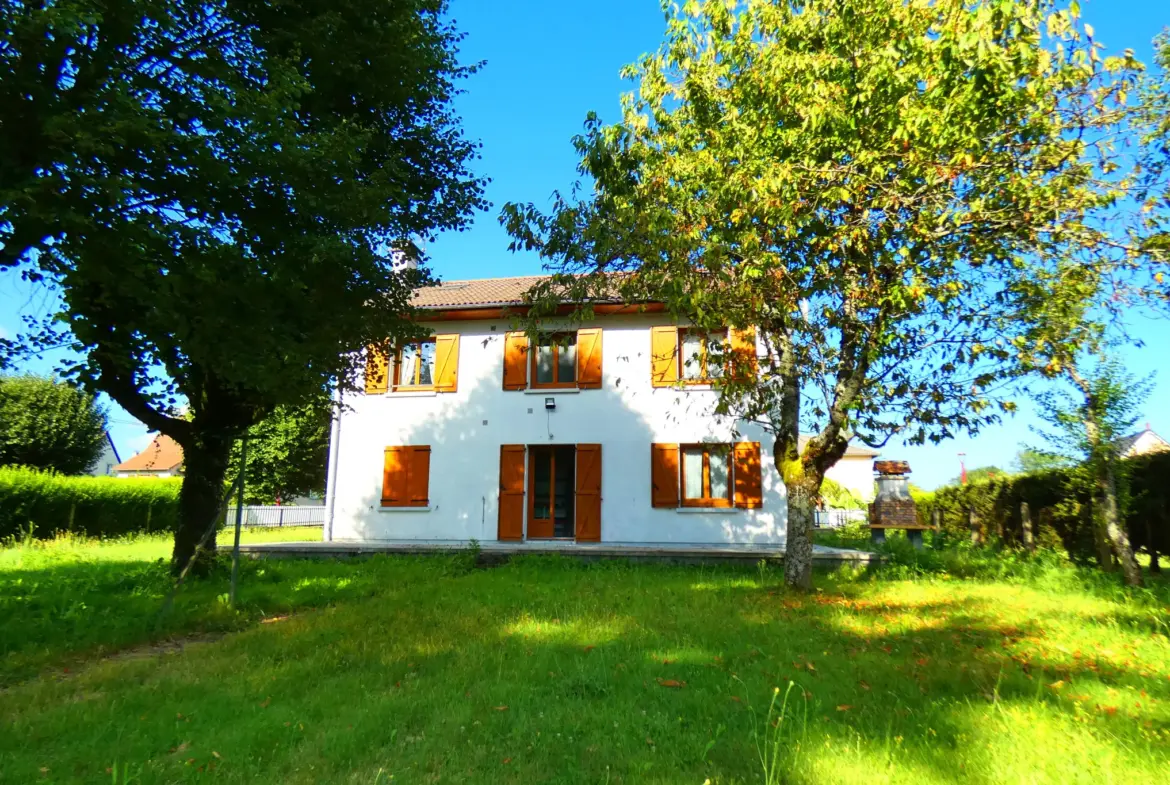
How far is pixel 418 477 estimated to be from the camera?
13.9 m

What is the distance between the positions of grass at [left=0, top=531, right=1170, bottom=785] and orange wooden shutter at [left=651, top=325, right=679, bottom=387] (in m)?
6.26

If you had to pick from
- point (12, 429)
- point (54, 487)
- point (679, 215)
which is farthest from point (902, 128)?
point (12, 429)

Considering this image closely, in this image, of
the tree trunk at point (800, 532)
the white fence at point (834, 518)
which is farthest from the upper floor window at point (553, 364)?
the white fence at point (834, 518)

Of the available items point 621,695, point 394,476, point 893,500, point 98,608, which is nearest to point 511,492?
point 394,476

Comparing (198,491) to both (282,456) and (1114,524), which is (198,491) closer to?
(1114,524)

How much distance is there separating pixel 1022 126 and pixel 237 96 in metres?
7.28

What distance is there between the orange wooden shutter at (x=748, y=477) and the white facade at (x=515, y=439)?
4.5 inches

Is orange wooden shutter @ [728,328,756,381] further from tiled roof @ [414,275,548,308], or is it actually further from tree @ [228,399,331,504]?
tree @ [228,399,331,504]

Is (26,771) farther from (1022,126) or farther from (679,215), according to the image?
(1022,126)

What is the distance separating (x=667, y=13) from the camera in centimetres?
760

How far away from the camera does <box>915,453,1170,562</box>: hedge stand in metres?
8.75

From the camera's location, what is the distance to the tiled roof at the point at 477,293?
45.0 feet

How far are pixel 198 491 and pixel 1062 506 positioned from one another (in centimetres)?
1335

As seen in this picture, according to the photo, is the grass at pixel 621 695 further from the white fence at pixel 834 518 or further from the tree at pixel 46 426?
the white fence at pixel 834 518
